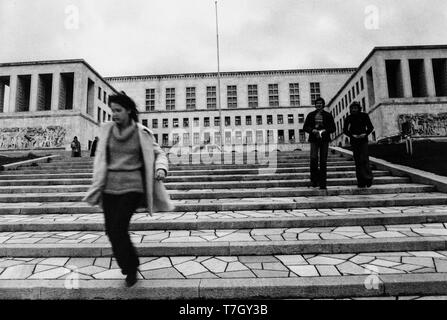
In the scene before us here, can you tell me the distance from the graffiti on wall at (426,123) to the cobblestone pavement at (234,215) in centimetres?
2836

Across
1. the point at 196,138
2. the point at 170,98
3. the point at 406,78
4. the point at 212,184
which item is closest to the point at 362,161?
the point at 212,184

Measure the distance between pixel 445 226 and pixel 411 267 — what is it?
189 cm

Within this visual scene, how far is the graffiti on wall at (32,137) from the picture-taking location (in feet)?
97.2

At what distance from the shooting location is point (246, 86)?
53.6m

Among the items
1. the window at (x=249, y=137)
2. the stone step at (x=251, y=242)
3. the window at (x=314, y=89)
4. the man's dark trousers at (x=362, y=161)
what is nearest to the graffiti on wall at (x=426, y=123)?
the window at (x=314, y=89)

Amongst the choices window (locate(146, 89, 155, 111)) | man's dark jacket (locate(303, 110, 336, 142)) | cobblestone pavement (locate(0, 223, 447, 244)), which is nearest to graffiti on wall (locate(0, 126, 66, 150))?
window (locate(146, 89, 155, 111))

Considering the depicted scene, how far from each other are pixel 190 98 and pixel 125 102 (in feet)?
171

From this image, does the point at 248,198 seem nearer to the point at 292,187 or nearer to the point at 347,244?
the point at 292,187

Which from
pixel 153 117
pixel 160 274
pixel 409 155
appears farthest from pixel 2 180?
pixel 153 117

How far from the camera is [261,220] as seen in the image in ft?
15.7

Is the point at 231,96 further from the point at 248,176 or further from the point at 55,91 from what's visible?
the point at 248,176

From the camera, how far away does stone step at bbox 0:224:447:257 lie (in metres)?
3.72

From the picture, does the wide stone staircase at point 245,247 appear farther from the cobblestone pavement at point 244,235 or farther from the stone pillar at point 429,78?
the stone pillar at point 429,78

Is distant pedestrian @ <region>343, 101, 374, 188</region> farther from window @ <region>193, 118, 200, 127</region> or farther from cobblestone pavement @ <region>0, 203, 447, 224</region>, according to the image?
window @ <region>193, 118, 200, 127</region>
